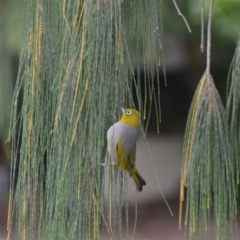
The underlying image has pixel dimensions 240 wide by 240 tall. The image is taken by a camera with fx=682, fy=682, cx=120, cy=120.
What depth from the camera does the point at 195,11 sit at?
9.93 ft

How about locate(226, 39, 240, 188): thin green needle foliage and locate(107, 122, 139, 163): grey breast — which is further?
locate(107, 122, 139, 163): grey breast

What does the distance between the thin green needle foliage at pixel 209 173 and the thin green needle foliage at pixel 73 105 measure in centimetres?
12

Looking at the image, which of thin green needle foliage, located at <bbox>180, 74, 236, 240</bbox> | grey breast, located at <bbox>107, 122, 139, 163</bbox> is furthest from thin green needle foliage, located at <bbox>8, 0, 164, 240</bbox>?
grey breast, located at <bbox>107, 122, 139, 163</bbox>

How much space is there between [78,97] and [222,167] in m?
0.24

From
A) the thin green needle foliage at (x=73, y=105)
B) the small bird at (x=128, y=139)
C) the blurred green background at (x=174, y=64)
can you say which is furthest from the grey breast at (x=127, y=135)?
the blurred green background at (x=174, y=64)

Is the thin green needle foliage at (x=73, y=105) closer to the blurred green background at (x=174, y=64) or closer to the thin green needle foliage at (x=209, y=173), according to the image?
the thin green needle foliage at (x=209, y=173)

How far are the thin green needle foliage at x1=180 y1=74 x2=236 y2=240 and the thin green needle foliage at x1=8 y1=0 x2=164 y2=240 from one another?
0.12m

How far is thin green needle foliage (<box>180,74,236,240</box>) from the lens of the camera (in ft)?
3.39

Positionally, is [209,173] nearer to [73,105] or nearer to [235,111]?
[235,111]

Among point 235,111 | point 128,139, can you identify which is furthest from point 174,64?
point 235,111

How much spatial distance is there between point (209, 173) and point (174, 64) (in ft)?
13.5

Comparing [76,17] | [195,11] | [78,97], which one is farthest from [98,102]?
[195,11]

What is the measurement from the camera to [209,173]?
1.03m

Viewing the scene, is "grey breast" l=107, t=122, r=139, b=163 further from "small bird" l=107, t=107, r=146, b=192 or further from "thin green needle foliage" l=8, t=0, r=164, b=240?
"thin green needle foliage" l=8, t=0, r=164, b=240
